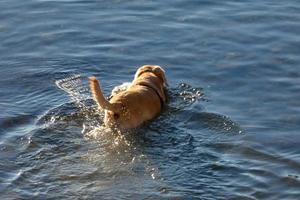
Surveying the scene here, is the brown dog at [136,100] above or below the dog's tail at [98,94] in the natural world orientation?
below

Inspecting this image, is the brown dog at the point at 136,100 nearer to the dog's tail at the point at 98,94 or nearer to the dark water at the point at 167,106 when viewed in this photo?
the dog's tail at the point at 98,94

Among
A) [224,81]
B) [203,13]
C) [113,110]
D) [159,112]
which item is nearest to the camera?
[113,110]

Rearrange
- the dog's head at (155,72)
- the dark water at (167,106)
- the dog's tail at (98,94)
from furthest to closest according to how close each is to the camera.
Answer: the dog's head at (155,72) < the dog's tail at (98,94) < the dark water at (167,106)

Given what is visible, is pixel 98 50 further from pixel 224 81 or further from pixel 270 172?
pixel 270 172

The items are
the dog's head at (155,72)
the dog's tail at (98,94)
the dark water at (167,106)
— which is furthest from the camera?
the dog's head at (155,72)

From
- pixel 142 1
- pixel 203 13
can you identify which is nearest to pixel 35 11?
pixel 142 1

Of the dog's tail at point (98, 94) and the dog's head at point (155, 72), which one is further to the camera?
the dog's head at point (155, 72)

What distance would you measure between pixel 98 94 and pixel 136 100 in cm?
110

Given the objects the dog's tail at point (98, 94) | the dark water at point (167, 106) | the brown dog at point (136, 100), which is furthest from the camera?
the brown dog at point (136, 100)

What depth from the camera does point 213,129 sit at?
9.95 meters

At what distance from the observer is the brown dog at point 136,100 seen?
9384 millimetres

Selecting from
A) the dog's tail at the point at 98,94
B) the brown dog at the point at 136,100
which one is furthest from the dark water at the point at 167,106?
the dog's tail at the point at 98,94

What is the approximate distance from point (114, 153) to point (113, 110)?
579mm

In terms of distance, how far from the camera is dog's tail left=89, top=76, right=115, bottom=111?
888cm
